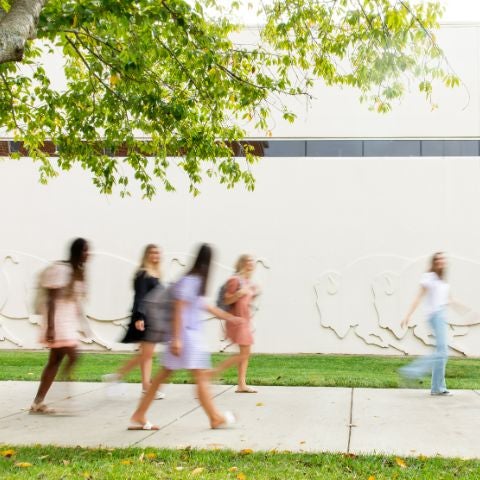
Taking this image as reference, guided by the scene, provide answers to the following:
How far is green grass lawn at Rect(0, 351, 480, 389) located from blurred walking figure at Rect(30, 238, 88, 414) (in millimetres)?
3282

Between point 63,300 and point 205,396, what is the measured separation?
193 cm

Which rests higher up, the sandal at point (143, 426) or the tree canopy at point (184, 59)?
the tree canopy at point (184, 59)

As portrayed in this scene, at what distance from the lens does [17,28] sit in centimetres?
561

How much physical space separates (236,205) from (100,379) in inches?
279

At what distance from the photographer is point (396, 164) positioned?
1617 cm

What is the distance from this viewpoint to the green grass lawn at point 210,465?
4703 mm

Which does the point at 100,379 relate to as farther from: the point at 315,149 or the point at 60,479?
the point at 315,149

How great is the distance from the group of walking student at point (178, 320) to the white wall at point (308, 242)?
7035 mm

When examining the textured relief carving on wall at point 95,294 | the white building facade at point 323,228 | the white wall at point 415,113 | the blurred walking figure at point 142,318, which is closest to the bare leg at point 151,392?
the blurred walking figure at point 142,318

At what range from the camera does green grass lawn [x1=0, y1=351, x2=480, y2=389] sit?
1006 centimetres

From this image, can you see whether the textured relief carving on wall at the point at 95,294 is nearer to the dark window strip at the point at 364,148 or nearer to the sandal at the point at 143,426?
the dark window strip at the point at 364,148

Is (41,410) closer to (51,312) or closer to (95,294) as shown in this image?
(51,312)

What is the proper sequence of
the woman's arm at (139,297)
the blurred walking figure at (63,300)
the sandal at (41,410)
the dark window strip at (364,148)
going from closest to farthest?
the blurred walking figure at (63,300)
the sandal at (41,410)
the woman's arm at (139,297)
the dark window strip at (364,148)

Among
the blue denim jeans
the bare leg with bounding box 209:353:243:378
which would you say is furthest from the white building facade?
the bare leg with bounding box 209:353:243:378
